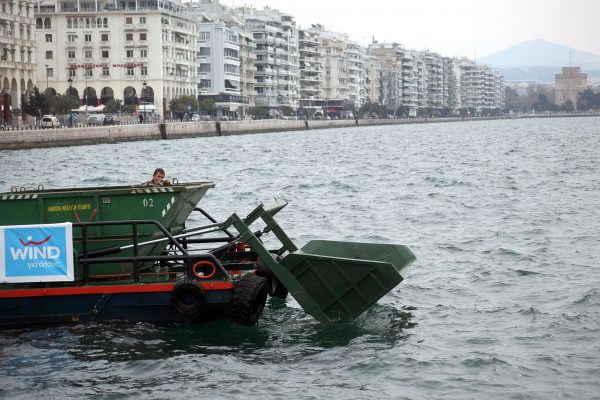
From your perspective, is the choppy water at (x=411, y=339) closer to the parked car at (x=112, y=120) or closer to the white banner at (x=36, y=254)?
the white banner at (x=36, y=254)

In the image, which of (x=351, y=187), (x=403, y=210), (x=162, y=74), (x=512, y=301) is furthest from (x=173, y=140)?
(x=512, y=301)

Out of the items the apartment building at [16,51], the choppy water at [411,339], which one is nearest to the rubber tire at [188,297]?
the choppy water at [411,339]

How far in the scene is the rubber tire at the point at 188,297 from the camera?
559 inches

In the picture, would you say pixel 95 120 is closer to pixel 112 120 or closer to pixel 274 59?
pixel 112 120

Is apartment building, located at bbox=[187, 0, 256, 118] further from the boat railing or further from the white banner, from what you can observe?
the white banner

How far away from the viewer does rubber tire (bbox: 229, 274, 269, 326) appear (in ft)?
46.5

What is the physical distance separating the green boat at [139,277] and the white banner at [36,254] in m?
0.03

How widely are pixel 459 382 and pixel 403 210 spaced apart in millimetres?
19933

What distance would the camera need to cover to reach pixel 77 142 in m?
82.1

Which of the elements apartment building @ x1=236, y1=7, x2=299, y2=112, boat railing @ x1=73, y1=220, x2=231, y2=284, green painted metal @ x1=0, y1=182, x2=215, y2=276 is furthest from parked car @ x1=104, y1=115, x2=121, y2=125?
boat railing @ x1=73, y1=220, x2=231, y2=284

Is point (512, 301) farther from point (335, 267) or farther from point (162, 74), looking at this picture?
point (162, 74)

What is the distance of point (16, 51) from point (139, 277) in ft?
306

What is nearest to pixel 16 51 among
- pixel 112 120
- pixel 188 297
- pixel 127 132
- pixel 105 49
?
pixel 112 120

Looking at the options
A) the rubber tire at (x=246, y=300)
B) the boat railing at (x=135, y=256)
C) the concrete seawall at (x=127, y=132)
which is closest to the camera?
the rubber tire at (x=246, y=300)
